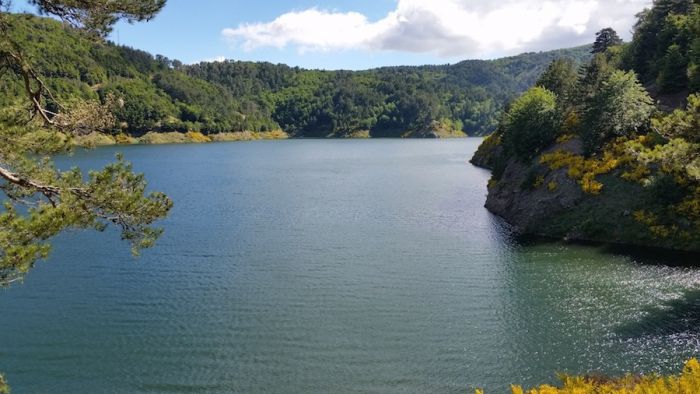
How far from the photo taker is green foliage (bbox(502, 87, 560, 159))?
5959cm

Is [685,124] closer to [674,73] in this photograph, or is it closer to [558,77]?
[674,73]

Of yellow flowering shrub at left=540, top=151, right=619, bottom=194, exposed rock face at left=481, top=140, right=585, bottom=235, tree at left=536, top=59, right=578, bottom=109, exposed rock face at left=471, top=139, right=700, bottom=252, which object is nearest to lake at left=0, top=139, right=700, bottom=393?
exposed rock face at left=471, top=139, right=700, bottom=252

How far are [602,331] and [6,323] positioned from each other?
33970 millimetres

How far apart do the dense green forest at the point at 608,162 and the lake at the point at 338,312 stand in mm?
3997

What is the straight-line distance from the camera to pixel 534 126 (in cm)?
5997

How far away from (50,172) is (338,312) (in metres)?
19.6

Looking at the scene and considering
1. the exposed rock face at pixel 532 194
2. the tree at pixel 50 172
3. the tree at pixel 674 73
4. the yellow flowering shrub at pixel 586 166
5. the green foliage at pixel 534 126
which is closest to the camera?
the tree at pixel 50 172

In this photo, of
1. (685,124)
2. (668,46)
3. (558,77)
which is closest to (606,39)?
(558,77)

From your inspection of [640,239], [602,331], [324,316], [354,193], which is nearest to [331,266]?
[324,316]

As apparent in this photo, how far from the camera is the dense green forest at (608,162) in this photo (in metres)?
43.3

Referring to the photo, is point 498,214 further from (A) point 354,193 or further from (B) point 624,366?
(B) point 624,366

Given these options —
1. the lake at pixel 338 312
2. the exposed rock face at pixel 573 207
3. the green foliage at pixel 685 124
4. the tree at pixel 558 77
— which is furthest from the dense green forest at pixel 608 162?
the tree at pixel 558 77

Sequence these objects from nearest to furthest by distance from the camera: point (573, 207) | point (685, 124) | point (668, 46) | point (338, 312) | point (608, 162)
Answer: point (685, 124) → point (338, 312) → point (573, 207) → point (608, 162) → point (668, 46)

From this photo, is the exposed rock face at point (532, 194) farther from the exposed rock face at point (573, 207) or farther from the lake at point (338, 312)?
the lake at point (338, 312)
